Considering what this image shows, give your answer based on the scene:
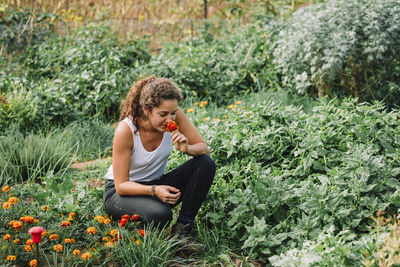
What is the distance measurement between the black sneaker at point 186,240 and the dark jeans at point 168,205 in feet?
0.28

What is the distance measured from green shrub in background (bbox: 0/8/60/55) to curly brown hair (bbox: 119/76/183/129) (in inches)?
181

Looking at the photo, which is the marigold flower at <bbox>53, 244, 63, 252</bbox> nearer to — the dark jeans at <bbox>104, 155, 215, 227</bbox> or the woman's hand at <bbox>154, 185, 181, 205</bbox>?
the dark jeans at <bbox>104, 155, 215, 227</bbox>

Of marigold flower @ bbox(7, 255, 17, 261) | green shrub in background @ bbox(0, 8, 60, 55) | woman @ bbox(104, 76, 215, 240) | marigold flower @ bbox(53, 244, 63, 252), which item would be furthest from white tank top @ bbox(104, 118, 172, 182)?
green shrub in background @ bbox(0, 8, 60, 55)

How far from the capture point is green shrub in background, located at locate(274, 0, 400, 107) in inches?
198

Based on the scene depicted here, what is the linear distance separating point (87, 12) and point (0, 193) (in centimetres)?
566

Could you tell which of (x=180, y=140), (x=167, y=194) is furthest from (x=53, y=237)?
(x=180, y=140)

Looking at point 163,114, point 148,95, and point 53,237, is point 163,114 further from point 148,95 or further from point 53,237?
point 53,237

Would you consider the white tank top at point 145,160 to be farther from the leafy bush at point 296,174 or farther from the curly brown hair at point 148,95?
the leafy bush at point 296,174

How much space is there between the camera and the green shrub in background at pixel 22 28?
6.87 meters

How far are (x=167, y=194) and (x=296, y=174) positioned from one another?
102 cm

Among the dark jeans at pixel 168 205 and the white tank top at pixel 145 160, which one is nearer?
the dark jeans at pixel 168 205

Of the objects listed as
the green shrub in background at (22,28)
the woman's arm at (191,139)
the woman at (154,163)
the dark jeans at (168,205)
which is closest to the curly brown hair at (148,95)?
the woman at (154,163)

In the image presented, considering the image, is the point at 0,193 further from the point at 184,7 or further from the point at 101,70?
the point at 184,7

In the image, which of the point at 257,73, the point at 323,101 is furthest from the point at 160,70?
the point at 323,101
